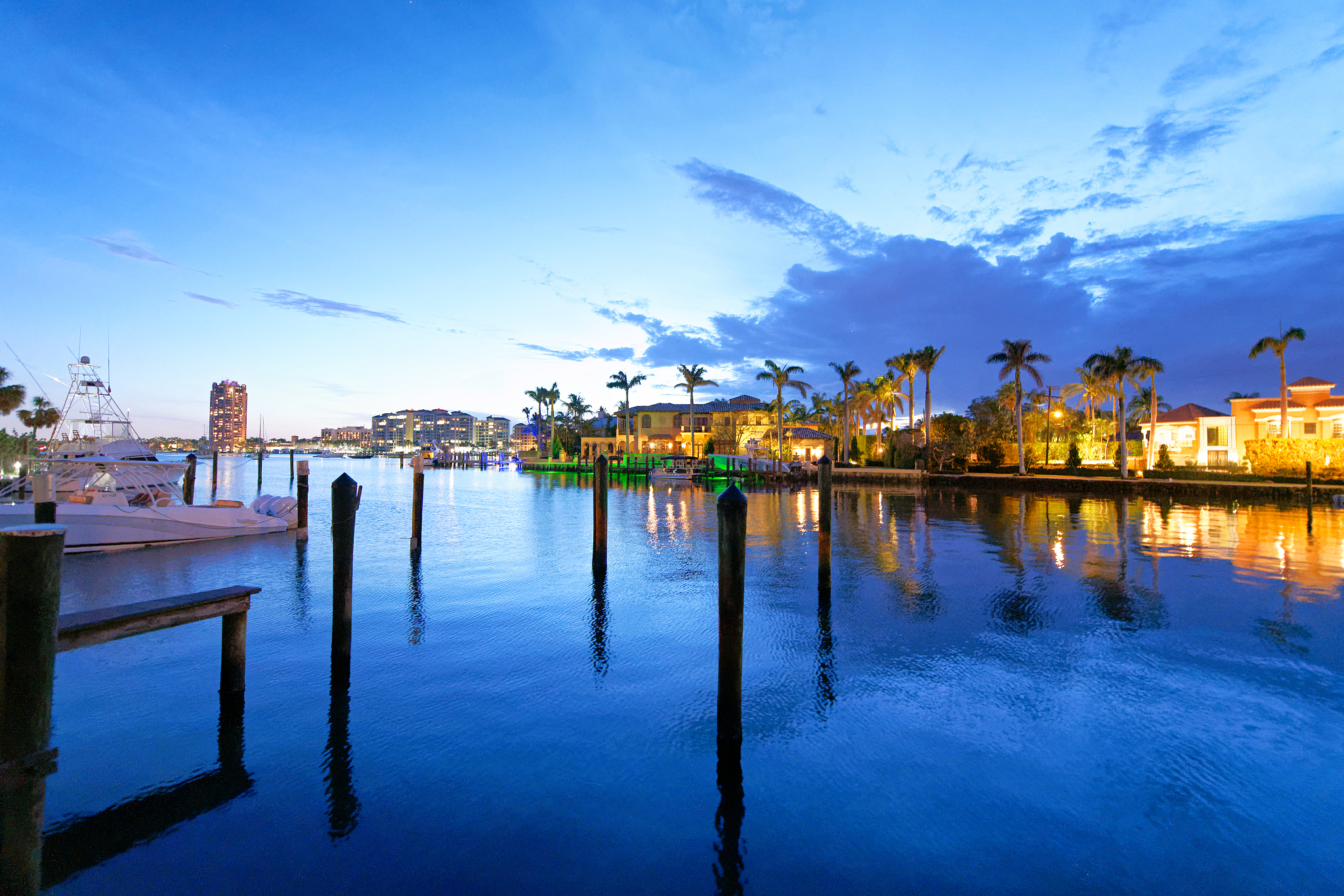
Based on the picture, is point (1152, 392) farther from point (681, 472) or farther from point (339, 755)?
point (339, 755)

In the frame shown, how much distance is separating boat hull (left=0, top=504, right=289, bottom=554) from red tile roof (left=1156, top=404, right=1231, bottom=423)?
76.7 m

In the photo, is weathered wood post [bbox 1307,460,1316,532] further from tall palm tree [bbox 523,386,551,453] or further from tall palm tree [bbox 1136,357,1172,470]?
tall palm tree [bbox 523,386,551,453]

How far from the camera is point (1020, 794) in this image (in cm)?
658

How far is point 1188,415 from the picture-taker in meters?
63.5

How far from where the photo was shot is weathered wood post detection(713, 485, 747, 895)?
6.93 metres

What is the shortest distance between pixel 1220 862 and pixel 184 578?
67.3 ft

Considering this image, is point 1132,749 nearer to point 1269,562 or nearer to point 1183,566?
point 1183,566

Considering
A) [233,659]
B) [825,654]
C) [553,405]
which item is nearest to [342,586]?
[233,659]

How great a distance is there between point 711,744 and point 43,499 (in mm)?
18147

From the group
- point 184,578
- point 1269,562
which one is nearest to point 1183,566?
point 1269,562

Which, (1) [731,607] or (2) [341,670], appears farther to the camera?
(2) [341,670]

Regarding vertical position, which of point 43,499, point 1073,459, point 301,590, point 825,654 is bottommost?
point 825,654

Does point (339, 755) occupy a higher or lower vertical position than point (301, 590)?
lower

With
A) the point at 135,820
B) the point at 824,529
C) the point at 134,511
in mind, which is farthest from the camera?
the point at 134,511
